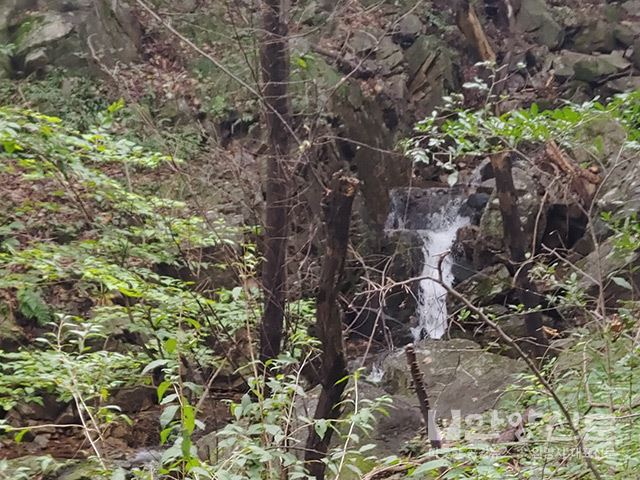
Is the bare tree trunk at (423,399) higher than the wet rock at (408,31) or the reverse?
the reverse

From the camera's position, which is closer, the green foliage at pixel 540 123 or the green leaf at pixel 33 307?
the green foliage at pixel 540 123

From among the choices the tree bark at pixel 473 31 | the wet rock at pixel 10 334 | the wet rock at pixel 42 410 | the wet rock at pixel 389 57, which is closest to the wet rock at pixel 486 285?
the tree bark at pixel 473 31

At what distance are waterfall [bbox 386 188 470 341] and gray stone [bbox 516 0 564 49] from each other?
555 centimetres

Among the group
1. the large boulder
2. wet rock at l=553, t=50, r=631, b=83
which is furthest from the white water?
the large boulder

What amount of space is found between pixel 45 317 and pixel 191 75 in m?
5.70

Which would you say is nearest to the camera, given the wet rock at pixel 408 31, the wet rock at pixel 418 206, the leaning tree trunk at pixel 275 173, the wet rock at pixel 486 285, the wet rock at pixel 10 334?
the leaning tree trunk at pixel 275 173

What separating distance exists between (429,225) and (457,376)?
5.16 m

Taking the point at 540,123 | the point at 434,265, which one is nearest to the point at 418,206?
the point at 434,265

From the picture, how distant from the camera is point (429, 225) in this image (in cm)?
1123

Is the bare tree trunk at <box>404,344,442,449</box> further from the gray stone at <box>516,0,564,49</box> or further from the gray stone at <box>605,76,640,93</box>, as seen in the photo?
the gray stone at <box>516,0,564,49</box>

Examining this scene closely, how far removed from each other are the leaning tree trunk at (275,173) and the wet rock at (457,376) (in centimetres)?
164

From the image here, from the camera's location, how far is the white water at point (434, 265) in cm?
1009

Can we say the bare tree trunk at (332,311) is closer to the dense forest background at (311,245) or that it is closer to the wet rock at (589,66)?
the dense forest background at (311,245)

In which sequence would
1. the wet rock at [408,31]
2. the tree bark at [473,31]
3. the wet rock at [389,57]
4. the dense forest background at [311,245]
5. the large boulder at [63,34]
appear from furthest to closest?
the wet rock at [408,31] < the wet rock at [389,57] < the large boulder at [63,34] < the tree bark at [473,31] < the dense forest background at [311,245]
